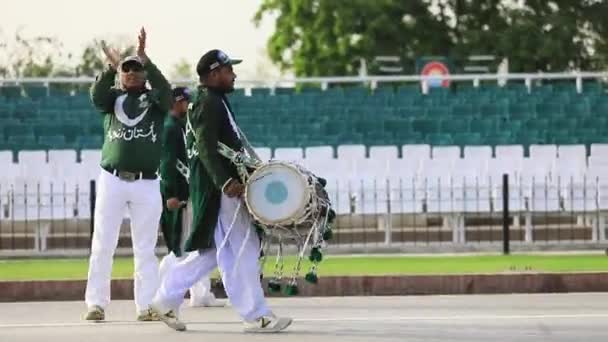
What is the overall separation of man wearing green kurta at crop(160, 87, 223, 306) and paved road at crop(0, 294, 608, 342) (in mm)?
559

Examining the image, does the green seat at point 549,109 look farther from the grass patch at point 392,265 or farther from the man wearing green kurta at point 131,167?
the man wearing green kurta at point 131,167

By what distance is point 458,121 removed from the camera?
2791cm

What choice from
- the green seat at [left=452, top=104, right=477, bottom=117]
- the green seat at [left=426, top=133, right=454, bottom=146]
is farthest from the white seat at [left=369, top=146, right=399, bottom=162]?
the green seat at [left=452, top=104, right=477, bottom=117]

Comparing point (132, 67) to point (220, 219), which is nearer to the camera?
point (220, 219)

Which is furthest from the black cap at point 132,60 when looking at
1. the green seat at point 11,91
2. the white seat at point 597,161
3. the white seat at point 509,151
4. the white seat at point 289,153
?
the green seat at point 11,91

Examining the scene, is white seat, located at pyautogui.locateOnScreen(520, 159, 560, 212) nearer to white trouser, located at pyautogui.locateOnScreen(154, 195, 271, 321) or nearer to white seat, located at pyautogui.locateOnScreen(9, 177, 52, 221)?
white seat, located at pyautogui.locateOnScreen(9, 177, 52, 221)

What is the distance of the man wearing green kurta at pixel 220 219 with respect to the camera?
12.7 m

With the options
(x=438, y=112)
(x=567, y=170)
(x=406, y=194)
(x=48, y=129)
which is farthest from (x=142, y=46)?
(x=438, y=112)

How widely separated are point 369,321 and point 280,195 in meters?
1.35

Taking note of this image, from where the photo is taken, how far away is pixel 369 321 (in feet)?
44.7

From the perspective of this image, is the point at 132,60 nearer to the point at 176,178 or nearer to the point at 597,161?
the point at 176,178

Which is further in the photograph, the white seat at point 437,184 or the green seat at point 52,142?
the green seat at point 52,142

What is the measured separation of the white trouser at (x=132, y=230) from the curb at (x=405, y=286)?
115 inches

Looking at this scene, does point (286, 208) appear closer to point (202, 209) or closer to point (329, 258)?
point (202, 209)
